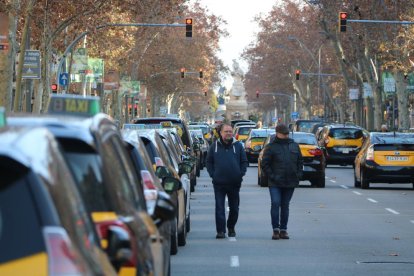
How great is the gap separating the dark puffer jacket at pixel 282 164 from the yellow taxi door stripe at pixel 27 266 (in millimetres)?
13498

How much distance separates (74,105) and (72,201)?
223cm

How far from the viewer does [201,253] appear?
1622 centimetres

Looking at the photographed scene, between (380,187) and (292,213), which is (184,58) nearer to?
(380,187)

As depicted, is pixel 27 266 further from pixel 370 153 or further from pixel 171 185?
pixel 370 153

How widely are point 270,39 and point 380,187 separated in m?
76.4

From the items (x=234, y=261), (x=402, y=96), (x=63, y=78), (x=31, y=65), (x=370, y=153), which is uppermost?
(x=31, y=65)

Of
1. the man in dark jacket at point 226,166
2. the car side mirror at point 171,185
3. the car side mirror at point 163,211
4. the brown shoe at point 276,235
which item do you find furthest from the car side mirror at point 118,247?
the brown shoe at point 276,235

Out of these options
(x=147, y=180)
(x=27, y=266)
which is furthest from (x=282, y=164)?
(x=27, y=266)

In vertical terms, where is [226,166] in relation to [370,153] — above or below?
above

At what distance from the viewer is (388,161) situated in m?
32.7

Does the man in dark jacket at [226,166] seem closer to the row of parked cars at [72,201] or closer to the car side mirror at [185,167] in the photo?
the car side mirror at [185,167]

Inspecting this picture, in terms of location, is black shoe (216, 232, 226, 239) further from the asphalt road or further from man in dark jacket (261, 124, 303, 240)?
man in dark jacket (261, 124, 303, 240)

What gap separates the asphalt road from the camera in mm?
14539

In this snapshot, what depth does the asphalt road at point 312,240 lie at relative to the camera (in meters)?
14.5
